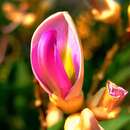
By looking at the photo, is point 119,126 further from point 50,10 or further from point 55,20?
point 50,10

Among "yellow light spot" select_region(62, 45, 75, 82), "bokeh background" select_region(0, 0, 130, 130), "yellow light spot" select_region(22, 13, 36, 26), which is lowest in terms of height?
"bokeh background" select_region(0, 0, 130, 130)

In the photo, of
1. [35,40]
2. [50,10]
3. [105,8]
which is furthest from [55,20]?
[50,10]

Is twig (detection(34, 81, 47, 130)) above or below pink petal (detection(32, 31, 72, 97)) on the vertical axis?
below

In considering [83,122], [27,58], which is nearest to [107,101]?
[83,122]

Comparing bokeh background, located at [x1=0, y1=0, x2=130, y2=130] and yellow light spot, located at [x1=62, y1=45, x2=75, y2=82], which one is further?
bokeh background, located at [x1=0, y1=0, x2=130, y2=130]

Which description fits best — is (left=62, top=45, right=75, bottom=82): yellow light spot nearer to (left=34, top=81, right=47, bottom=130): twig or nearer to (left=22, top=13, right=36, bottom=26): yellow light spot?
(left=34, top=81, right=47, bottom=130): twig

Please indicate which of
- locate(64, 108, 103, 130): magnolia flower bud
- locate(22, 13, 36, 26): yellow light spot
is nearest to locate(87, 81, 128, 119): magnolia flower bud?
locate(64, 108, 103, 130): magnolia flower bud
